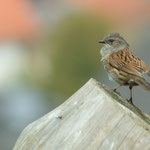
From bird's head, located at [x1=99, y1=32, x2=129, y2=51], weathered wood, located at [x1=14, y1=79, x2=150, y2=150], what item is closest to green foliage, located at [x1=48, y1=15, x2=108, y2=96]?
bird's head, located at [x1=99, y1=32, x2=129, y2=51]

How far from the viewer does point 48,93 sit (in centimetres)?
1590

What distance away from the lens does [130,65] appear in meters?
6.00

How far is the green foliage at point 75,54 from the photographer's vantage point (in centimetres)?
1630

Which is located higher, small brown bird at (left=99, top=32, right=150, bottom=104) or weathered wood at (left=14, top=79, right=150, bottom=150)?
small brown bird at (left=99, top=32, right=150, bottom=104)

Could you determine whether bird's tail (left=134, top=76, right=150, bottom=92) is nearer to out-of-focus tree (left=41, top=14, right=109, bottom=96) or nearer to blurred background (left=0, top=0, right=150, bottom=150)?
blurred background (left=0, top=0, right=150, bottom=150)

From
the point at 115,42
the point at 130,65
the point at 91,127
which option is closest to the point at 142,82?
the point at 130,65

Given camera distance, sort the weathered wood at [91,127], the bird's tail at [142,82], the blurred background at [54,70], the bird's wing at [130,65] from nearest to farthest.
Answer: the weathered wood at [91,127], the bird's tail at [142,82], the bird's wing at [130,65], the blurred background at [54,70]

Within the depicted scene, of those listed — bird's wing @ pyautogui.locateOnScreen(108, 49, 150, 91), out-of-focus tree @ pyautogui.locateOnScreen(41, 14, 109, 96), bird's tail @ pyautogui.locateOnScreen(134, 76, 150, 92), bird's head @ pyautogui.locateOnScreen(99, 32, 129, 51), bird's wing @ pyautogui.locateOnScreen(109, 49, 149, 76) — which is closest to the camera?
bird's tail @ pyautogui.locateOnScreen(134, 76, 150, 92)

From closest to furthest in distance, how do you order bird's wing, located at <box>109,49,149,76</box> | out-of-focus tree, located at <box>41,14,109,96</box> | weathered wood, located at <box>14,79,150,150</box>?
weathered wood, located at <box>14,79,150,150</box>, bird's wing, located at <box>109,49,149,76</box>, out-of-focus tree, located at <box>41,14,109,96</box>

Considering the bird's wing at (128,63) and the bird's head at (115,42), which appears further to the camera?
the bird's head at (115,42)

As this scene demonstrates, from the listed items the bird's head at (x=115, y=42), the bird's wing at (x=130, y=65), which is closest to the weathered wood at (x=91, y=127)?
the bird's wing at (x=130, y=65)

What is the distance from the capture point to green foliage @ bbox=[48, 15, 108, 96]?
1630 centimetres

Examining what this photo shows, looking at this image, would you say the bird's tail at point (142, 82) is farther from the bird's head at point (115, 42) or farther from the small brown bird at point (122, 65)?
the bird's head at point (115, 42)

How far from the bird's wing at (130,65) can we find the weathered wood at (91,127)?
2086 millimetres
